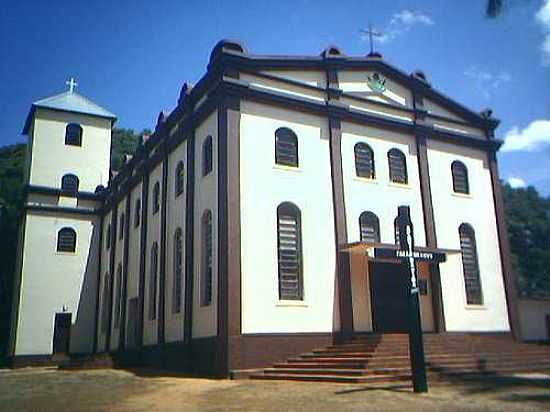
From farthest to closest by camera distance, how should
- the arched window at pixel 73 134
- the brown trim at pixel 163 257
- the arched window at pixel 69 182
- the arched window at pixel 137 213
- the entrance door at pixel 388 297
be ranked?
the arched window at pixel 73 134 < the arched window at pixel 69 182 < the arched window at pixel 137 213 < the brown trim at pixel 163 257 < the entrance door at pixel 388 297

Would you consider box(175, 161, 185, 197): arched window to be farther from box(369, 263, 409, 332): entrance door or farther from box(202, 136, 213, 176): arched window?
box(369, 263, 409, 332): entrance door

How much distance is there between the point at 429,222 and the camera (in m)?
18.9

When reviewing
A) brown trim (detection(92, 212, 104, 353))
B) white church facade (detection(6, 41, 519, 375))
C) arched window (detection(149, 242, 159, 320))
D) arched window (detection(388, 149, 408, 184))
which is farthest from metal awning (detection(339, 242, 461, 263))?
Result: brown trim (detection(92, 212, 104, 353))

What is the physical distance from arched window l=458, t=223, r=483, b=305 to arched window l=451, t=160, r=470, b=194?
1.48 meters

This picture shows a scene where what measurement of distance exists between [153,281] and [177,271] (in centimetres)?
290

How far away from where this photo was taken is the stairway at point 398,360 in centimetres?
1256

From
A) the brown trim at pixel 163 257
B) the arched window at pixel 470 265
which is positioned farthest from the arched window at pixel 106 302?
the arched window at pixel 470 265

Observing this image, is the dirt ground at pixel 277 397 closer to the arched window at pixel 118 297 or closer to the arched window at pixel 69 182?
the arched window at pixel 118 297

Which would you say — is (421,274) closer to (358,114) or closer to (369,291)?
(369,291)

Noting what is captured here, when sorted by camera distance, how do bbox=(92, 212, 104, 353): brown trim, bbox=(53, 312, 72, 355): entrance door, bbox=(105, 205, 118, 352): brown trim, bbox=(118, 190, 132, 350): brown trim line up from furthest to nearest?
bbox=(92, 212, 104, 353): brown trim
bbox=(53, 312, 72, 355): entrance door
bbox=(105, 205, 118, 352): brown trim
bbox=(118, 190, 132, 350): brown trim

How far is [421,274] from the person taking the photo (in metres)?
18.5

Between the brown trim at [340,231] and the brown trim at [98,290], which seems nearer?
the brown trim at [340,231]

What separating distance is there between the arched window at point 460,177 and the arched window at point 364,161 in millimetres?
3856

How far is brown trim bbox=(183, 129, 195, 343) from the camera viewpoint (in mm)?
17016
